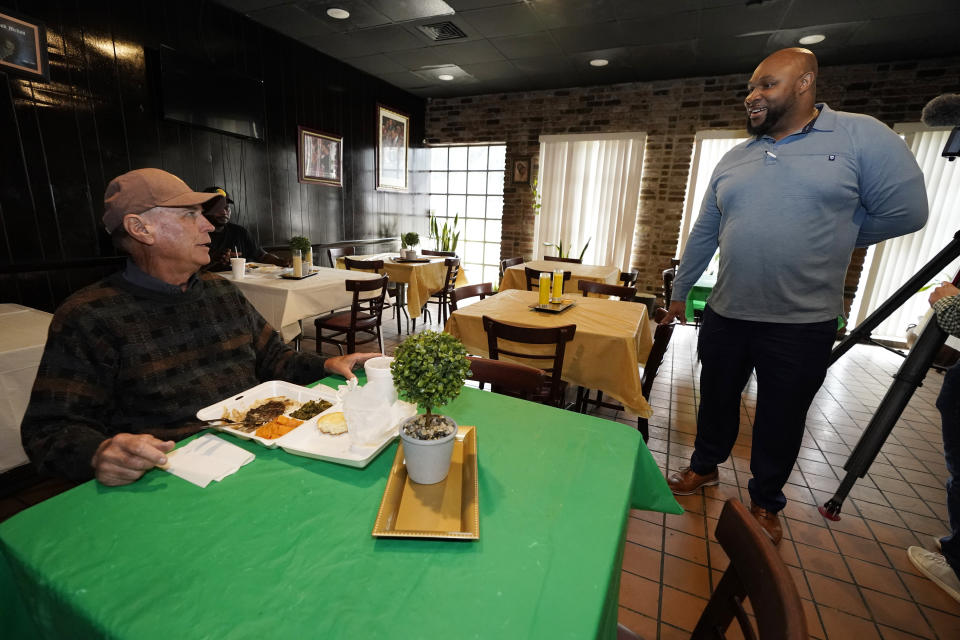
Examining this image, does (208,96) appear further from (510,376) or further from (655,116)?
(655,116)

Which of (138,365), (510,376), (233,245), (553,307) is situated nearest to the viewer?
(138,365)

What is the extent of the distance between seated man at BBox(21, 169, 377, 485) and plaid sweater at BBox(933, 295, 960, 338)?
207 centimetres

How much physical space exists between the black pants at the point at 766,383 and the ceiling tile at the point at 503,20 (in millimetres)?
3381

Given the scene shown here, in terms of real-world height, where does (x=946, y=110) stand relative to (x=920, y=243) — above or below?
above

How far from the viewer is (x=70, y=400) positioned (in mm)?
950

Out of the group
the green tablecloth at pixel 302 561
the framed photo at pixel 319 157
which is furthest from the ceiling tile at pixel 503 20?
the green tablecloth at pixel 302 561

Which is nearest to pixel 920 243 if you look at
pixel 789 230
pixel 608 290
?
pixel 608 290

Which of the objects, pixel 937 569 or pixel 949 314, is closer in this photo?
pixel 949 314

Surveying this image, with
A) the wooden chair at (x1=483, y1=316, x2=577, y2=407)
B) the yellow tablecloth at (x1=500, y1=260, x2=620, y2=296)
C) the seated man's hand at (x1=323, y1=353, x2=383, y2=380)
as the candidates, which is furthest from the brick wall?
the seated man's hand at (x1=323, y1=353, x2=383, y2=380)

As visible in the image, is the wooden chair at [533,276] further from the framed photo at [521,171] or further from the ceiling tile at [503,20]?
the framed photo at [521,171]

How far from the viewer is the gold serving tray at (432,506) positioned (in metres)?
0.68

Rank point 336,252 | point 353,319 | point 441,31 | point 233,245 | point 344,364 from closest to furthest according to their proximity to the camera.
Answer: point 344,364
point 353,319
point 233,245
point 441,31
point 336,252

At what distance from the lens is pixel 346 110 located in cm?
547

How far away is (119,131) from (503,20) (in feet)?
11.1
